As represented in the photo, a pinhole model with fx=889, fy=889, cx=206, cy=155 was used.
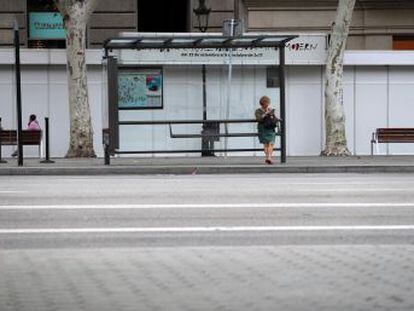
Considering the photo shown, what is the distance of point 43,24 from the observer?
3144 cm

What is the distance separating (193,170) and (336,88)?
6592mm

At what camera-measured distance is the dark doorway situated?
32125mm

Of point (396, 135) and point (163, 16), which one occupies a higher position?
point (163, 16)

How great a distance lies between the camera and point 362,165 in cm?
2234

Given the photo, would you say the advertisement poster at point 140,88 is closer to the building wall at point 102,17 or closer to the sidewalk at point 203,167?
the sidewalk at point 203,167

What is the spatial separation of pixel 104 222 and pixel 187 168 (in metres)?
10.4

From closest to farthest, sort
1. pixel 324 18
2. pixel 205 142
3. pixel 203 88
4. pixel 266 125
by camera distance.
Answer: pixel 266 125, pixel 205 142, pixel 203 88, pixel 324 18

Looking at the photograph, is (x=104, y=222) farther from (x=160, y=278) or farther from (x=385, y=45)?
(x=385, y=45)

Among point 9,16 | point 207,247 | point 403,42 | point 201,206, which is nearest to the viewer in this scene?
point 207,247

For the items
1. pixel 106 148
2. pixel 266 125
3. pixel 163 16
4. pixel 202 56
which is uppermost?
pixel 163 16

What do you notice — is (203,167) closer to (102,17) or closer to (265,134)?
(265,134)

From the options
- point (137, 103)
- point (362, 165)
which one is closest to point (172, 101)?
point (137, 103)

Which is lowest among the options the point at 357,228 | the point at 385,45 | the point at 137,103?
the point at 357,228

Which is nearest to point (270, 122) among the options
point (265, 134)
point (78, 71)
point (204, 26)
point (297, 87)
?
point (265, 134)
